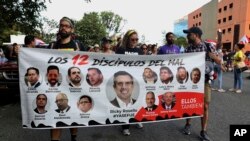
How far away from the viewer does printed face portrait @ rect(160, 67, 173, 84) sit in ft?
17.3

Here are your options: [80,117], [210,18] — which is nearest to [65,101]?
[80,117]

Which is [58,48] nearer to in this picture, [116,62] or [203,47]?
[116,62]

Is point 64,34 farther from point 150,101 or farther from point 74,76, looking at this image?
point 150,101

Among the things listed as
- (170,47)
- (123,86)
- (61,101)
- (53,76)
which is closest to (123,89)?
(123,86)

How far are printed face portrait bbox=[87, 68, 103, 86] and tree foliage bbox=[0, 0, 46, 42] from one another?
6.39m

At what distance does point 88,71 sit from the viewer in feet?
15.5

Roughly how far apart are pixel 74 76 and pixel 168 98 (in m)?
1.50

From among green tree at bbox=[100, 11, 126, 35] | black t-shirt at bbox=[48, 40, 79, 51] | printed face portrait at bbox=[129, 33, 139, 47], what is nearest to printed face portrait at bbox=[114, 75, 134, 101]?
black t-shirt at bbox=[48, 40, 79, 51]

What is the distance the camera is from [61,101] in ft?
15.1

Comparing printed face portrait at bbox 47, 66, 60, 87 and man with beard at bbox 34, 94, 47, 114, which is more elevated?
printed face portrait at bbox 47, 66, 60, 87

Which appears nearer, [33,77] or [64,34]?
[33,77]

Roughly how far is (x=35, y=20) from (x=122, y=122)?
7.17 m

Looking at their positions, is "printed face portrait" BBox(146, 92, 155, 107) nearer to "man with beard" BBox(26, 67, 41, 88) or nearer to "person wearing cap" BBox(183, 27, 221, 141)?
"person wearing cap" BBox(183, 27, 221, 141)

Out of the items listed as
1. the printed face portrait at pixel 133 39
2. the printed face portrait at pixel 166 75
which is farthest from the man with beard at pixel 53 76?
the printed face portrait at pixel 133 39
